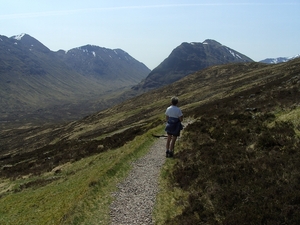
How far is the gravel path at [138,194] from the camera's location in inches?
463

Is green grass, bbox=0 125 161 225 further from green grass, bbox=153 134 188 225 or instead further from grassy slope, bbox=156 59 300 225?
grassy slope, bbox=156 59 300 225

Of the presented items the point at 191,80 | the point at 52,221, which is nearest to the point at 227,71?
the point at 191,80

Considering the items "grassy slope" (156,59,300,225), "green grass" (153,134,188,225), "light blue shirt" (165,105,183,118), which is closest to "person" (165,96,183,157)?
"light blue shirt" (165,105,183,118)

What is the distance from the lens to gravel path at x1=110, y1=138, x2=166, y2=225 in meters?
11.8

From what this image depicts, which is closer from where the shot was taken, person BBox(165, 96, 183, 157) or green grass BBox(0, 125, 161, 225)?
green grass BBox(0, 125, 161, 225)

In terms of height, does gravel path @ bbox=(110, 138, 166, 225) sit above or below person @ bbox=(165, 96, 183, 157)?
below

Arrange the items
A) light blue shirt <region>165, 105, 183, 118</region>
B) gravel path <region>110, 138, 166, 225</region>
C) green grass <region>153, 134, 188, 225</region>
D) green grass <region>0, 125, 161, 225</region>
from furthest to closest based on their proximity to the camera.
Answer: light blue shirt <region>165, 105, 183, 118</region>
green grass <region>0, 125, 161, 225</region>
gravel path <region>110, 138, 166, 225</region>
green grass <region>153, 134, 188, 225</region>

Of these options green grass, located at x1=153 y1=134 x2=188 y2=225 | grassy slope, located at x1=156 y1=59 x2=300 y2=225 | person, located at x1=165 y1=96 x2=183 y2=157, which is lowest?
green grass, located at x1=153 y1=134 x2=188 y2=225

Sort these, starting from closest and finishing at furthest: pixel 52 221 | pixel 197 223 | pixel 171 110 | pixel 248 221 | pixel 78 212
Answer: pixel 248 221
pixel 197 223
pixel 78 212
pixel 52 221
pixel 171 110

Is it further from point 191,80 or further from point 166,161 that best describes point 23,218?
point 191,80

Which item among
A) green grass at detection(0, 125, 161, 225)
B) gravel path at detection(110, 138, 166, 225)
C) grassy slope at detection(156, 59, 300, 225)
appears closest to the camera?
grassy slope at detection(156, 59, 300, 225)

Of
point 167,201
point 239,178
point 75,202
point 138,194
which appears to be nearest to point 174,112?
point 138,194

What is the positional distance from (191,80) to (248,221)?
556 feet

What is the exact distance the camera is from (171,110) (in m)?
18.5
